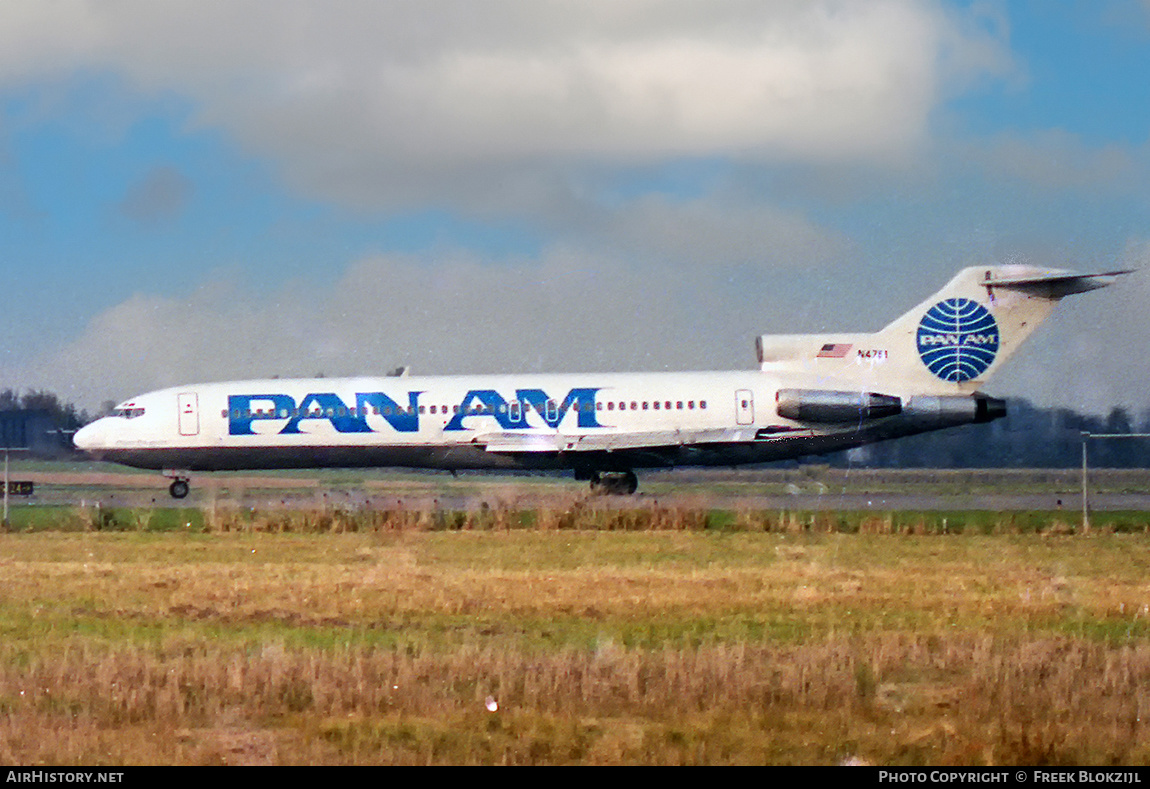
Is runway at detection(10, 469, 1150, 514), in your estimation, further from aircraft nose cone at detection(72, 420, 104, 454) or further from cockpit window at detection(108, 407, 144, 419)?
cockpit window at detection(108, 407, 144, 419)

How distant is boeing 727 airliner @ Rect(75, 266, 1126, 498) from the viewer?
38000mm

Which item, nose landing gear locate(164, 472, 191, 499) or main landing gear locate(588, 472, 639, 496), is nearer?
main landing gear locate(588, 472, 639, 496)

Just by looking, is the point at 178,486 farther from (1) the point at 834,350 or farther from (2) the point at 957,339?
(2) the point at 957,339

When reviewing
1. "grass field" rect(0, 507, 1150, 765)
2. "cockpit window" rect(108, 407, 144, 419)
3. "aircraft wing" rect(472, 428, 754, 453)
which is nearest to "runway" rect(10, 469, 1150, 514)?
"aircraft wing" rect(472, 428, 754, 453)

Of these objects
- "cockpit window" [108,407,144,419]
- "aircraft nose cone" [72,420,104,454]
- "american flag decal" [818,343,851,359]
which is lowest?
"aircraft nose cone" [72,420,104,454]

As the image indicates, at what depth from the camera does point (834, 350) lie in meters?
39.2

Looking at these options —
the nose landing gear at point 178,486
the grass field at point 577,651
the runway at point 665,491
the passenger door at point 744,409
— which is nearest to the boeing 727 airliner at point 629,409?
the passenger door at point 744,409

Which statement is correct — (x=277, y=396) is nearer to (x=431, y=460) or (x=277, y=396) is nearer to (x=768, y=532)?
(x=431, y=460)

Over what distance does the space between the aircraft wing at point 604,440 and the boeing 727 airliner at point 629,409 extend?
0.04 m

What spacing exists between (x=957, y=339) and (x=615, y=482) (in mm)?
9428

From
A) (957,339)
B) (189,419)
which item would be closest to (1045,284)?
(957,339)

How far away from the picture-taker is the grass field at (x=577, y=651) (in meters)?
10.1

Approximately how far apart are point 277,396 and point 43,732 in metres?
29.1

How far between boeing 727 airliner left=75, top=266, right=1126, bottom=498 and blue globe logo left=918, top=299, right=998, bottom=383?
0.12ft
